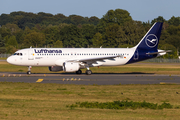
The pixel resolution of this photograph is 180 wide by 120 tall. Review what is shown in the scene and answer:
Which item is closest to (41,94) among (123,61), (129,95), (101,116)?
(129,95)

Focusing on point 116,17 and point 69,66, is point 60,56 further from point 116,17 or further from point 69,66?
point 116,17

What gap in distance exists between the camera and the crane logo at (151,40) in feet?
145

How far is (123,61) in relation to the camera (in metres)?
43.5

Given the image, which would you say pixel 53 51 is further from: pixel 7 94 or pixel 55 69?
pixel 7 94

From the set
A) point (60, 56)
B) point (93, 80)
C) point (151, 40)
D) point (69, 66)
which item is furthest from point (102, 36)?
point (93, 80)

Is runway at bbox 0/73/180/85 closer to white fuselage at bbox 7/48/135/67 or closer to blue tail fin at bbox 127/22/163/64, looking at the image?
white fuselage at bbox 7/48/135/67

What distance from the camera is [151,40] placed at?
44312 millimetres

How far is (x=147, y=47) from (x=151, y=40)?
121 centimetres

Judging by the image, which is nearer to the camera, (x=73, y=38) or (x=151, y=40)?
(x=151, y=40)

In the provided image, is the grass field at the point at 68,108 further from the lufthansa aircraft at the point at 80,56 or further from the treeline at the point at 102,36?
the treeline at the point at 102,36

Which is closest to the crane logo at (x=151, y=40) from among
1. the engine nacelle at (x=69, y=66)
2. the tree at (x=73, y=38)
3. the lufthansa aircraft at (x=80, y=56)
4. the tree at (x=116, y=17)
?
the lufthansa aircraft at (x=80, y=56)

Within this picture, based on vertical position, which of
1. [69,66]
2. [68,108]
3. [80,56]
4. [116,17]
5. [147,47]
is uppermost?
[116,17]

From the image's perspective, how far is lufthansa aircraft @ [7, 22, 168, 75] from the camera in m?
40.2

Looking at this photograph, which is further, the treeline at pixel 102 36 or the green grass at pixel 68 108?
the treeline at pixel 102 36
